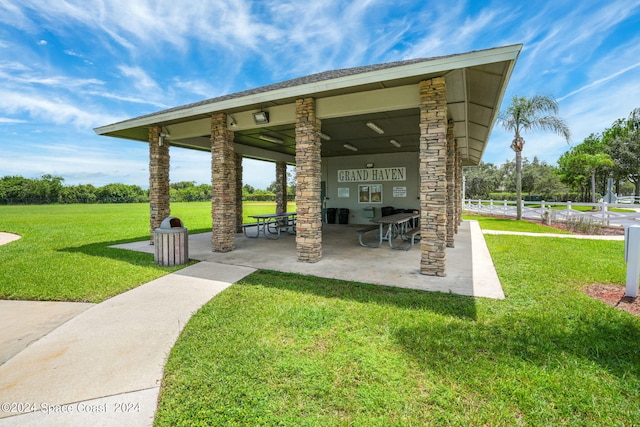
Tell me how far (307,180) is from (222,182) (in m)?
2.54

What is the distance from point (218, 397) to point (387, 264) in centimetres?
481

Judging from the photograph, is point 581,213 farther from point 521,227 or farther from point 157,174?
point 157,174

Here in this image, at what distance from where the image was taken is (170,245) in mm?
6469

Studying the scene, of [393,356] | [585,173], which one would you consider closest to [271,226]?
[393,356]

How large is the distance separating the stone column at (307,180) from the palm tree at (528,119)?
1649cm

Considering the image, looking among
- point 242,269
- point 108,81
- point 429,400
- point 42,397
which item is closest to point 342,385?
point 429,400

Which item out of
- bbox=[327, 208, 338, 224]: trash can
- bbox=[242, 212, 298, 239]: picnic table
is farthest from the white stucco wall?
bbox=[242, 212, 298, 239]: picnic table

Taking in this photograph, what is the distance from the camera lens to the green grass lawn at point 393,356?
2.11m

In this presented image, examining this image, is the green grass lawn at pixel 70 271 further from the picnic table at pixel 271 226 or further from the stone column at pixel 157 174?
the picnic table at pixel 271 226

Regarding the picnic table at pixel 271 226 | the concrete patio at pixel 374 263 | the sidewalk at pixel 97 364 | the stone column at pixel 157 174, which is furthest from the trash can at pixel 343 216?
the sidewalk at pixel 97 364

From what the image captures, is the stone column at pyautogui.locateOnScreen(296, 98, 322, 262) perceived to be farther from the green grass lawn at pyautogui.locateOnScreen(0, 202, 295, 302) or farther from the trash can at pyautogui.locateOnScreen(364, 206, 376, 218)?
the trash can at pyautogui.locateOnScreen(364, 206, 376, 218)

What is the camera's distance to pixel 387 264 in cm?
647

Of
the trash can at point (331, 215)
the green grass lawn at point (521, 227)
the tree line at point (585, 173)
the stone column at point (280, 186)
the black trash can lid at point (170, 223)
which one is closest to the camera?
the black trash can lid at point (170, 223)

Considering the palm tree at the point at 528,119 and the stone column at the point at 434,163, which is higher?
the palm tree at the point at 528,119
